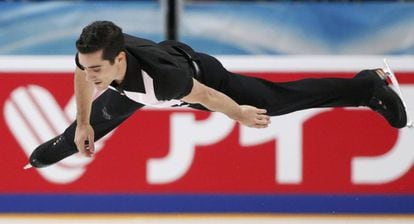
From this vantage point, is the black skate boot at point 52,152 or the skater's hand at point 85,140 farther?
the black skate boot at point 52,152

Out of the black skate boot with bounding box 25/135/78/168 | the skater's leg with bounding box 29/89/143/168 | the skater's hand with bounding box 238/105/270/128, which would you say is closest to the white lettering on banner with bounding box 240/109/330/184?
the skater's leg with bounding box 29/89/143/168

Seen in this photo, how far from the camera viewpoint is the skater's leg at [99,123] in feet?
13.9

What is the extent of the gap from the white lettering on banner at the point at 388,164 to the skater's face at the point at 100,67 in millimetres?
2088

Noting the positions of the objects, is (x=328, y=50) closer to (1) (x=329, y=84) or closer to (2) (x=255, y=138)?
(2) (x=255, y=138)

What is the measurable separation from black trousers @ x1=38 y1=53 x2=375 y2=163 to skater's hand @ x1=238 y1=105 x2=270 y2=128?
44 centimetres

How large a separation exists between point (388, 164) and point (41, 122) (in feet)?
6.74

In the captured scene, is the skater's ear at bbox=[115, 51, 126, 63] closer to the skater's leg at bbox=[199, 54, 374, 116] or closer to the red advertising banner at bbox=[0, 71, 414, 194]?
the skater's leg at bbox=[199, 54, 374, 116]

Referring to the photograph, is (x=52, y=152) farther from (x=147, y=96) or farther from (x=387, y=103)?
(x=387, y=103)

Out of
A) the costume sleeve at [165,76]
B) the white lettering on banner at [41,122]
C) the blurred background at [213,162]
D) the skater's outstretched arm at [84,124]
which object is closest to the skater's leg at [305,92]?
the costume sleeve at [165,76]

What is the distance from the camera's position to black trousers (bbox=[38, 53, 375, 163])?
4.23 m

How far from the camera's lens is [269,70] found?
526 centimetres

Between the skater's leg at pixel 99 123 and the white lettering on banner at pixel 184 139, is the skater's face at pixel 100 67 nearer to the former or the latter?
the skater's leg at pixel 99 123

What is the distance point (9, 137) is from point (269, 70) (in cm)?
157

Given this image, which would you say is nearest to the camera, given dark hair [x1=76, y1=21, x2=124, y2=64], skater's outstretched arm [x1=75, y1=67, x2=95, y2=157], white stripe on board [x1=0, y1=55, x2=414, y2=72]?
dark hair [x1=76, y1=21, x2=124, y2=64]
